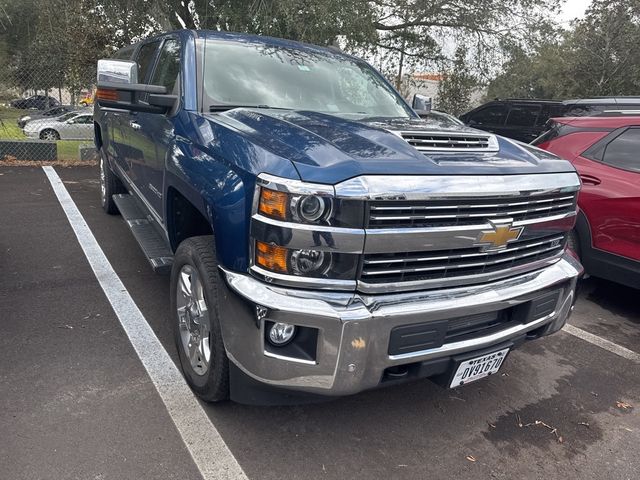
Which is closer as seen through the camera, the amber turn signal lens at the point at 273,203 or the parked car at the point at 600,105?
the amber turn signal lens at the point at 273,203

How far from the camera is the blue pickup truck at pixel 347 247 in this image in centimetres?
214

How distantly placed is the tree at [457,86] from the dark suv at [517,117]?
131 inches

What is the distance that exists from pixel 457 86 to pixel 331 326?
15.1 meters

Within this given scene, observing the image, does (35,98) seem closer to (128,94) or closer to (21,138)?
(21,138)

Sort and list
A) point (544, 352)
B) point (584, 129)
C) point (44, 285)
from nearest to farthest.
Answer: point (544, 352) < point (44, 285) < point (584, 129)

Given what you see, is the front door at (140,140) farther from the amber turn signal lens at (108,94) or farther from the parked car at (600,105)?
the parked car at (600,105)

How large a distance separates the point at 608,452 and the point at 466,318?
46.1 inches

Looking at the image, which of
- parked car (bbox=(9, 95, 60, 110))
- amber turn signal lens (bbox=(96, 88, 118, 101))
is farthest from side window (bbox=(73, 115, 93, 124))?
amber turn signal lens (bbox=(96, 88, 118, 101))

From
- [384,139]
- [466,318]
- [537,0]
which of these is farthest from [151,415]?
[537,0]

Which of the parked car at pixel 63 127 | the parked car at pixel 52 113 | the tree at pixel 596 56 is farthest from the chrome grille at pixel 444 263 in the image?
the parked car at pixel 63 127

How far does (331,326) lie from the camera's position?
6.90ft

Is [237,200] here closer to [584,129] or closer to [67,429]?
[67,429]

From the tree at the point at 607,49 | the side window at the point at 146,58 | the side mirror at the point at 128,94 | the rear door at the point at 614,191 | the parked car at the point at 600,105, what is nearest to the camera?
the side mirror at the point at 128,94

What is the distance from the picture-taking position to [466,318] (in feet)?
8.08
